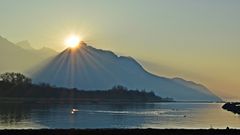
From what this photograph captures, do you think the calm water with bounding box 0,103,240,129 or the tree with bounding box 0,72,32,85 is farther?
the tree with bounding box 0,72,32,85
